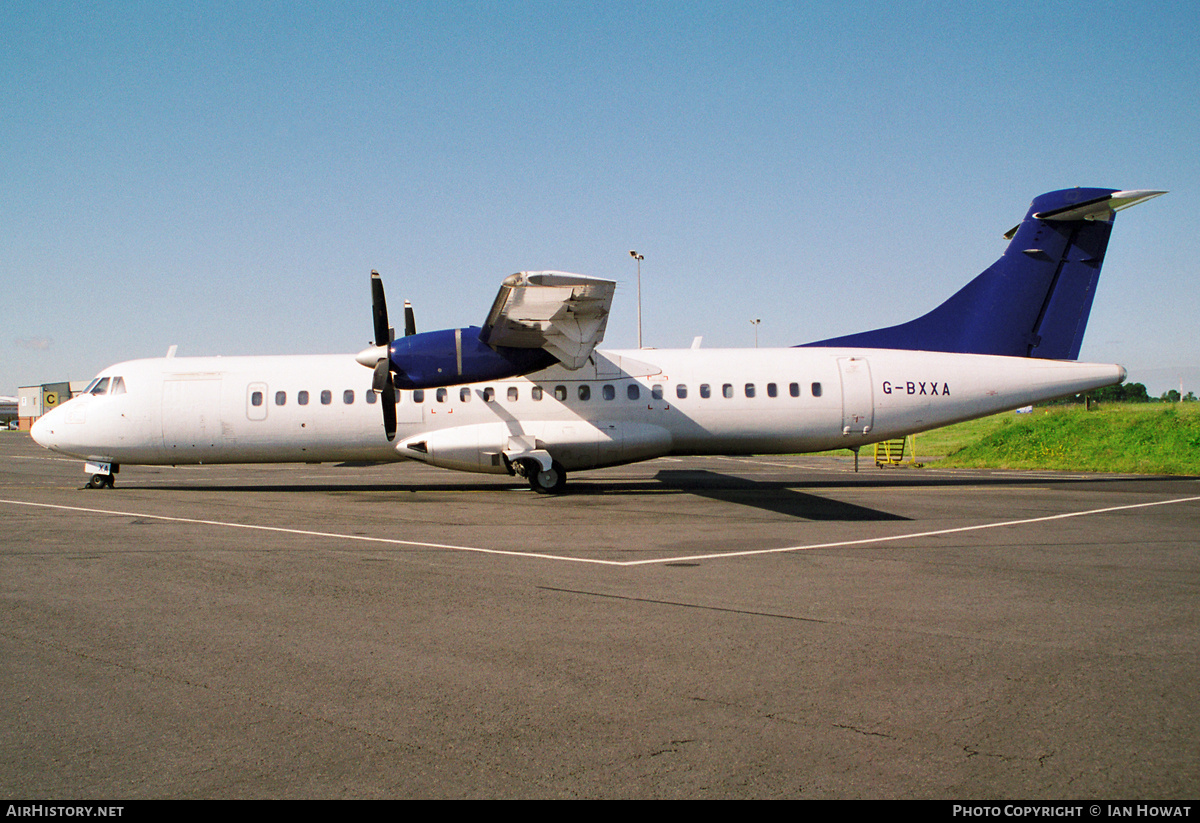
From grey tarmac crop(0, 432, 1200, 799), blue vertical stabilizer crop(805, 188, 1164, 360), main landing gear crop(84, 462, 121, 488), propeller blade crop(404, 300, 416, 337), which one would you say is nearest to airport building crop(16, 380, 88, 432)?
main landing gear crop(84, 462, 121, 488)

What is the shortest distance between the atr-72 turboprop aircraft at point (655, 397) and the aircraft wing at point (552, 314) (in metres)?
1.05

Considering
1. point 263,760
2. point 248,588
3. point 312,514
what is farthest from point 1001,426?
point 263,760

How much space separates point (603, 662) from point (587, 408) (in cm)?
1331

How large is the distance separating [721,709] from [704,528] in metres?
7.99

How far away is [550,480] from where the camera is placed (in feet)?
60.0

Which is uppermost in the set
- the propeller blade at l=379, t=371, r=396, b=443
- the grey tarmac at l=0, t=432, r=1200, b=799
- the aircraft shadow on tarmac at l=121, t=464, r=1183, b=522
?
the propeller blade at l=379, t=371, r=396, b=443

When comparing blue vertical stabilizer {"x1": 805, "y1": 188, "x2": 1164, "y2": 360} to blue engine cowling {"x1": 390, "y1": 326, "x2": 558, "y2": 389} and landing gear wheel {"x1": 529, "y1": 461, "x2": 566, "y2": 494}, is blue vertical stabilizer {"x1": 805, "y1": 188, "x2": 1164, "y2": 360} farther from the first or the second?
blue engine cowling {"x1": 390, "y1": 326, "x2": 558, "y2": 389}

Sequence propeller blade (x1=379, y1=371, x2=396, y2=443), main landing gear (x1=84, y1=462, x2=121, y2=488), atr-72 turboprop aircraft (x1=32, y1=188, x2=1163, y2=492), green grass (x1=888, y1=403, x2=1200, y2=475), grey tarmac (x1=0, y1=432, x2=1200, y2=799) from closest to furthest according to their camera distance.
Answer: grey tarmac (x1=0, y1=432, x2=1200, y2=799), propeller blade (x1=379, y1=371, x2=396, y2=443), atr-72 turboprop aircraft (x1=32, y1=188, x2=1163, y2=492), main landing gear (x1=84, y1=462, x2=121, y2=488), green grass (x1=888, y1=403, x2=1200, y2=475)

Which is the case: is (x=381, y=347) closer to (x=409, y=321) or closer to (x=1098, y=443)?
(x=409, y=321)

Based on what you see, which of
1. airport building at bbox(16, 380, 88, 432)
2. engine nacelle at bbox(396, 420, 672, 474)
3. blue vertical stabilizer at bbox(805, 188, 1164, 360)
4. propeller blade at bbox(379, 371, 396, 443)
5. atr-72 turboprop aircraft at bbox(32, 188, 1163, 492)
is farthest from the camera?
airport building at bbox(16, 380, 88, 432)

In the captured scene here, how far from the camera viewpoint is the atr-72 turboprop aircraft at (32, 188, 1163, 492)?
18.5 metres

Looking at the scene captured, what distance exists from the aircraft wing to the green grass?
66.8ft

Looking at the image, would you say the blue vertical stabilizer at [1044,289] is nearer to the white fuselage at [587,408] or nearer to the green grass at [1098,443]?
the white fuselage at [587,408]

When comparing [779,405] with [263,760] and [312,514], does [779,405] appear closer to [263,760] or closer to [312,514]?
[312,514]
